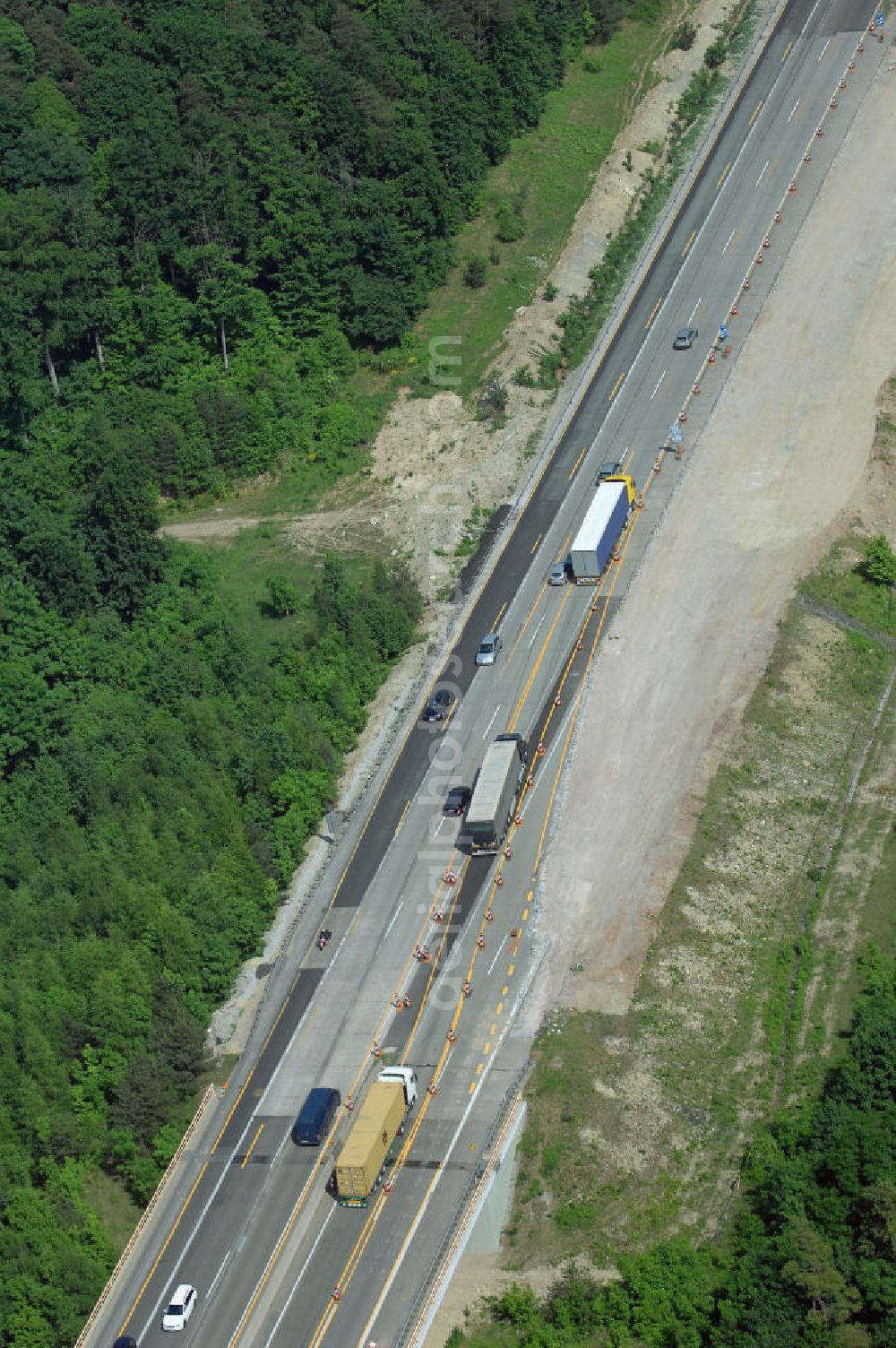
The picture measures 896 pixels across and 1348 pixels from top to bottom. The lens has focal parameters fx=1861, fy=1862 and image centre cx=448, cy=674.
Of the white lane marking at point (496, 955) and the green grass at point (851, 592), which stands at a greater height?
the green grass at point (851, 592)

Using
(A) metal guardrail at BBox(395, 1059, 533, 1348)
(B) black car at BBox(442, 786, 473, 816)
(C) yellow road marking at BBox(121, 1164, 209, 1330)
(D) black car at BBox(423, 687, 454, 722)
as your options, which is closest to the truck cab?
(A) metal guardrail at BBox(395, 1059, 533, 1348)

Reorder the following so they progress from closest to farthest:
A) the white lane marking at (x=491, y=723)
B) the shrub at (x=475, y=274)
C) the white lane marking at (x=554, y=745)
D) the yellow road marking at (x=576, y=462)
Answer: the white lane marking at (x=554, y=745) < the white lane marking at (x=491, y=723) < the yellow road marking at (x=576, y=462) < the shrub at (x=475, y=274)

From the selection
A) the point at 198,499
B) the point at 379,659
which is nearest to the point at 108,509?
the point at 198,499

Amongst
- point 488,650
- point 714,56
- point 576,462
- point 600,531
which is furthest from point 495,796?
point 714,56

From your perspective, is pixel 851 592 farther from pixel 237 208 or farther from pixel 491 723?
pixel 237 208

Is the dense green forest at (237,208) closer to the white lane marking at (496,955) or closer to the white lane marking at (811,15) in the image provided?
the white lane marking at (811,15)

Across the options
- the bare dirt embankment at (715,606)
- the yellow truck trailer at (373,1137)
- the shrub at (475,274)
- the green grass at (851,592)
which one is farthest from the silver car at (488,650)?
the shrub at (475,274)
